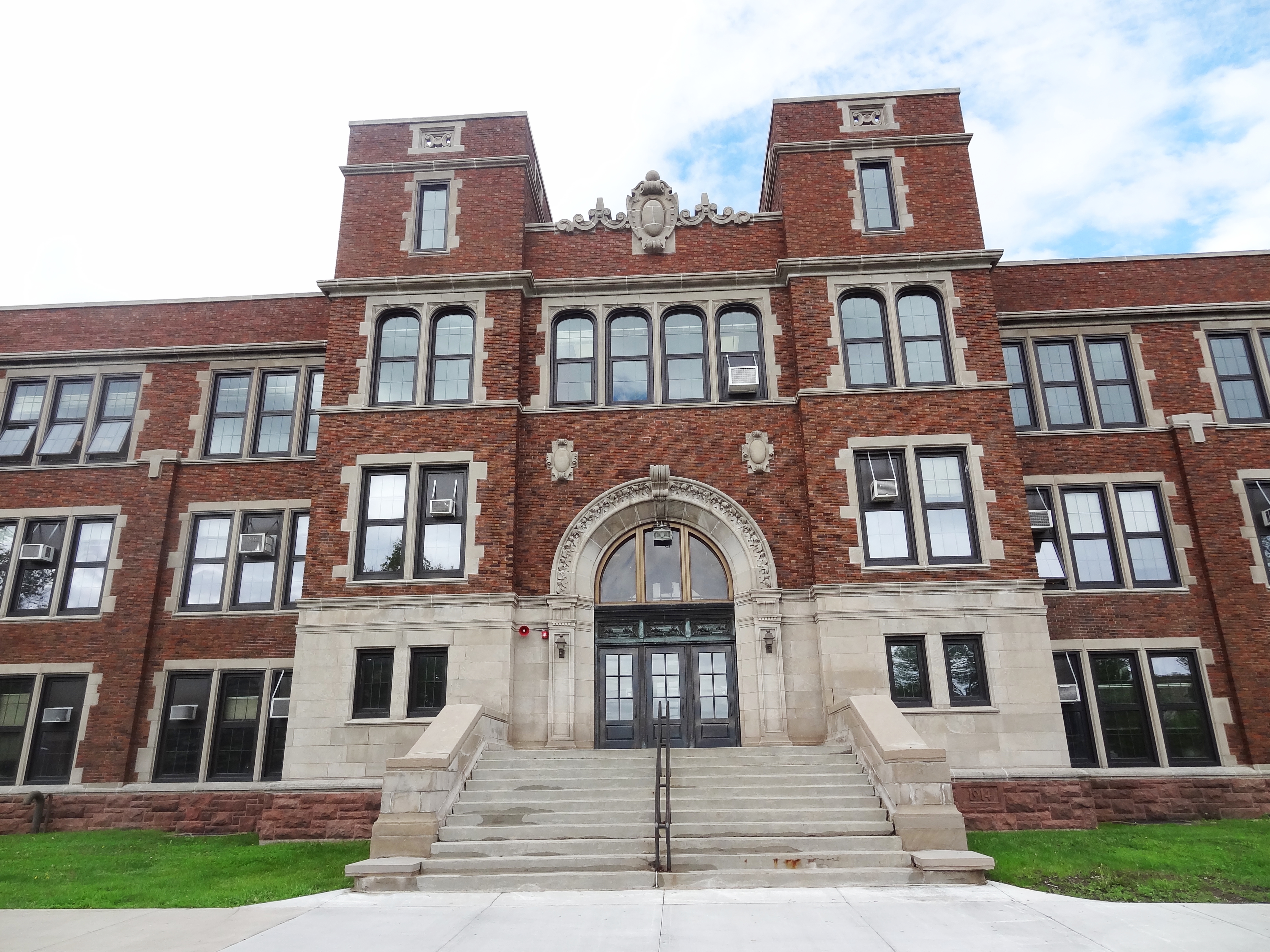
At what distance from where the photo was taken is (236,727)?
1722 centimetres

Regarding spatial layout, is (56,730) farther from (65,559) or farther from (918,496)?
(918,496)

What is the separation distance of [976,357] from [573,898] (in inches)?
469

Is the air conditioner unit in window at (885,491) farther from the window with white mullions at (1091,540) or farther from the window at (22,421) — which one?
the window at (22,421)

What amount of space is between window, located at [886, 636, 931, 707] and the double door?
105 inches

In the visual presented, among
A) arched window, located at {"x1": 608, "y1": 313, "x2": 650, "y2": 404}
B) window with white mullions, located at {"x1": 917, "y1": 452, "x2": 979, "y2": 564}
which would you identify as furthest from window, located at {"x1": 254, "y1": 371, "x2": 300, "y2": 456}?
window with white mullions, located at {"x1": 917, "y1": 452, "x2": 979, "y2": 564}

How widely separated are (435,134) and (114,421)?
9.29 meters

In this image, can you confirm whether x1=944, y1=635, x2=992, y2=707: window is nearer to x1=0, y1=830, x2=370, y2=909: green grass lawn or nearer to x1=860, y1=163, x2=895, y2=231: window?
x1=860, y1=163, x2=895, y2=231: window

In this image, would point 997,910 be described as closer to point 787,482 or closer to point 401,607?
point 787,482

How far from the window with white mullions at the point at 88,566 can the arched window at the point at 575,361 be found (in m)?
9.94

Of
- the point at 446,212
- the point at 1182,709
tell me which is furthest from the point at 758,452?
the point at 1182,709

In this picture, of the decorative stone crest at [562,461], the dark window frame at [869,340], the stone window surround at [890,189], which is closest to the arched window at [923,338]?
the dark window frame at [869,340]

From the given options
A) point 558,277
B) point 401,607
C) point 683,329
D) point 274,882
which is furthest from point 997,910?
point 558,277

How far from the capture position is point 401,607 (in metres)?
15.4

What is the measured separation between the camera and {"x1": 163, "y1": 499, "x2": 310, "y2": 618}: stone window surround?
698 inches
